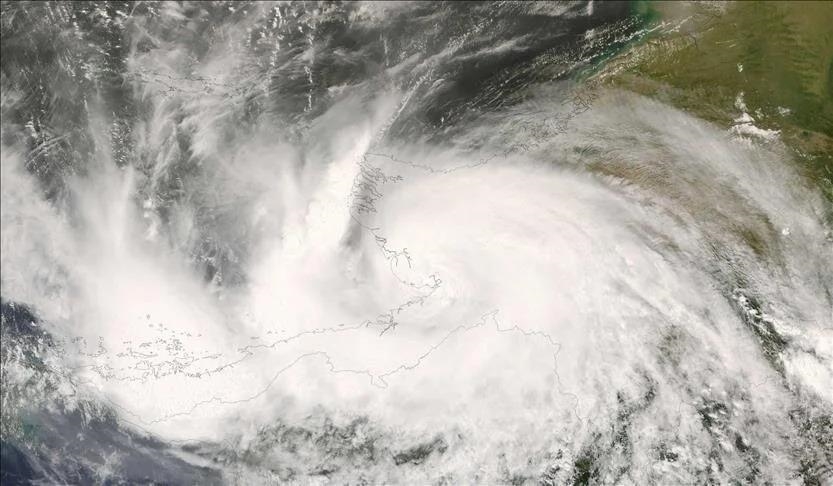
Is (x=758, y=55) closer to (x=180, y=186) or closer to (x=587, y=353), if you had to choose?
(x=587, y=353)

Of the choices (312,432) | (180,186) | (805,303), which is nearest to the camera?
(805,303)

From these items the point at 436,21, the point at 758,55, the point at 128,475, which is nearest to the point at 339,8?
the point at 436,21

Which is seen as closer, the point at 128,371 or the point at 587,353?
the point at 587,353

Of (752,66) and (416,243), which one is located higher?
(752,66)
